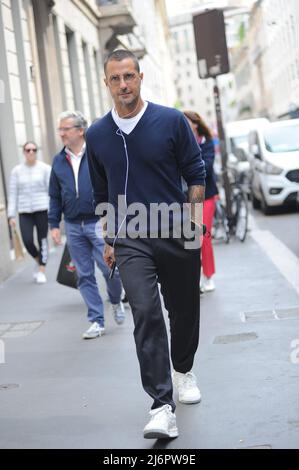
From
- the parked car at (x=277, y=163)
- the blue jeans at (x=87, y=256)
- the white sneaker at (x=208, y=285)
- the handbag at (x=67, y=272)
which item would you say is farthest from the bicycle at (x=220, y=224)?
the blue jeans at (x=87, y=256)

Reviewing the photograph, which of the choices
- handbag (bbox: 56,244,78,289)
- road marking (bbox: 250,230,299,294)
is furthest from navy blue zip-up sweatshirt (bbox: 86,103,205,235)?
handbag (bbox: 56,244,78,289)

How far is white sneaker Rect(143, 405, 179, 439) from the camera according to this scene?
481 cm

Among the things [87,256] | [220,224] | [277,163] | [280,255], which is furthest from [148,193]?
[277,163]

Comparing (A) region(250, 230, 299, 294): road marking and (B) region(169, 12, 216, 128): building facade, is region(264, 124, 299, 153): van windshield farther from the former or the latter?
(B) region(169, 12, 216, 128): building facade

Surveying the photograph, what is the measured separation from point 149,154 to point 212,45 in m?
11.9

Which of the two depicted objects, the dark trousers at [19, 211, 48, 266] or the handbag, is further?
the dark trousers at [19, 211, 48, 266]

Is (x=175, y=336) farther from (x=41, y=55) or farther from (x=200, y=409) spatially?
(x=41, y=55)

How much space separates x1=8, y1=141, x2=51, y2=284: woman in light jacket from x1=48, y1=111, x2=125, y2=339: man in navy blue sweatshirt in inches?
158

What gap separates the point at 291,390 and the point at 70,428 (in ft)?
4.38

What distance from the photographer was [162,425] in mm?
4828

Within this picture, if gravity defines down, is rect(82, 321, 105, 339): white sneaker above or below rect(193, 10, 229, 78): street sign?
below

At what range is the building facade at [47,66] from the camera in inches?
594

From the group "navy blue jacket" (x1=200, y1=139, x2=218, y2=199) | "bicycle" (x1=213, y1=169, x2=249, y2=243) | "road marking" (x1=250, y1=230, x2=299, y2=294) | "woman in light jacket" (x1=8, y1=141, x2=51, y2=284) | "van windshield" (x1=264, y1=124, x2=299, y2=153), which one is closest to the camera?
"navy blue jacket" (x1=200, y1=139, x2=218, y2=199)
